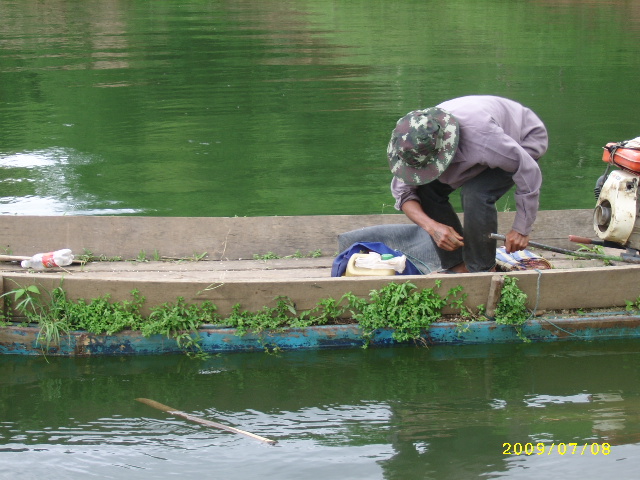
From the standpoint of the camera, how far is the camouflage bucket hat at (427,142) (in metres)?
4.20

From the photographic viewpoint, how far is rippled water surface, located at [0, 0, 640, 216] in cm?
846

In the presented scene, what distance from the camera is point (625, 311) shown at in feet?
15.2

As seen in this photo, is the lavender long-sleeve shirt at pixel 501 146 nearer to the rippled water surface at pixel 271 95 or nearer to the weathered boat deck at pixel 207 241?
the weathered boat deck at pixel 207 241

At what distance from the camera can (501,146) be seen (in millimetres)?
4238

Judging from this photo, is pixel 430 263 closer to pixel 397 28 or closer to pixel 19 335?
pixel 19 335

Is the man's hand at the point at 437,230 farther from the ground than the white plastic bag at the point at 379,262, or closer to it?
farther from the ground

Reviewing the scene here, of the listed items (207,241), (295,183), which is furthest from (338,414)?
(295,183)

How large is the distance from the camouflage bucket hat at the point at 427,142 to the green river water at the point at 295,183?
3.48 feet

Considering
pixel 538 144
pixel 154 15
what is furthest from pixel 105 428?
pixel 154 15

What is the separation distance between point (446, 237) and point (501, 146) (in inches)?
22.7

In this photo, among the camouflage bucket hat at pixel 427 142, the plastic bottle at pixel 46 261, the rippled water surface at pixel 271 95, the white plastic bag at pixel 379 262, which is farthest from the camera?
the rippled water surface at pixel 271 95

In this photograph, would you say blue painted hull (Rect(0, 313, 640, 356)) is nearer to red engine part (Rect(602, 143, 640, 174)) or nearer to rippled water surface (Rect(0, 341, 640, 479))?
rippled water surface (Rect(0, 341, 640, 479))
